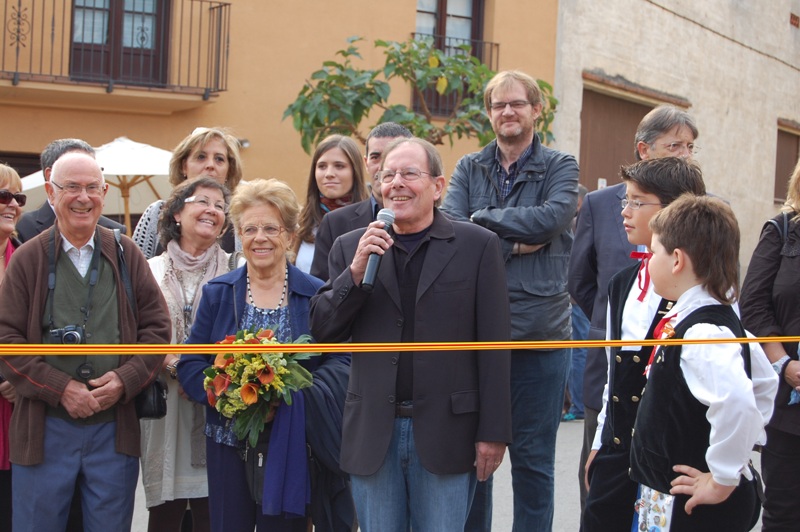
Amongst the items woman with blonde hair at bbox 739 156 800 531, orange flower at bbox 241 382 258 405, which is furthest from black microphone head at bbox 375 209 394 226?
woman with blonde hair at bbox 739 156 800 531

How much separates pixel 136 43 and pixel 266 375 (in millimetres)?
11177

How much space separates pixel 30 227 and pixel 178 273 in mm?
989

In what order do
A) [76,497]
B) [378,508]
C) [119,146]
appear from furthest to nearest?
[119,146] < [76,497] < [378,508]

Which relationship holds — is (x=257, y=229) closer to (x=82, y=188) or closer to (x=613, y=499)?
(x=82, y=188)

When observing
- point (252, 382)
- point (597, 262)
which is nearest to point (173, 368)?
point (252, 382)

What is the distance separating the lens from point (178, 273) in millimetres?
5129

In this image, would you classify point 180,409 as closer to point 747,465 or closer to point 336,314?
point 336,314

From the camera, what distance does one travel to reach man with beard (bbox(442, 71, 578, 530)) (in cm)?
481

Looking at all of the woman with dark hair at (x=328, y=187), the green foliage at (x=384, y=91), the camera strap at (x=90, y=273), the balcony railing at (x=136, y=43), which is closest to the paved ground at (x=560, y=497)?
the woman with dark hair at (x=328, y=187)

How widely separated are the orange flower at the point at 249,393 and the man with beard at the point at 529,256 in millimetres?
1282

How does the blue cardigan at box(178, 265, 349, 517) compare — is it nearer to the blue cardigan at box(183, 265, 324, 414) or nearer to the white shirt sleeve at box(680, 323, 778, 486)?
the blue cardigan at box(183, 265, 324, 414)

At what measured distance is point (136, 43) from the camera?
46.6 feet

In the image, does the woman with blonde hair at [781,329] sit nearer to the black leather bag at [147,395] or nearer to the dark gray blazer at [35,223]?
the black leather bag at [147,395]

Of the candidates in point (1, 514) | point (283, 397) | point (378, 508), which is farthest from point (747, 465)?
point (1, 514)
